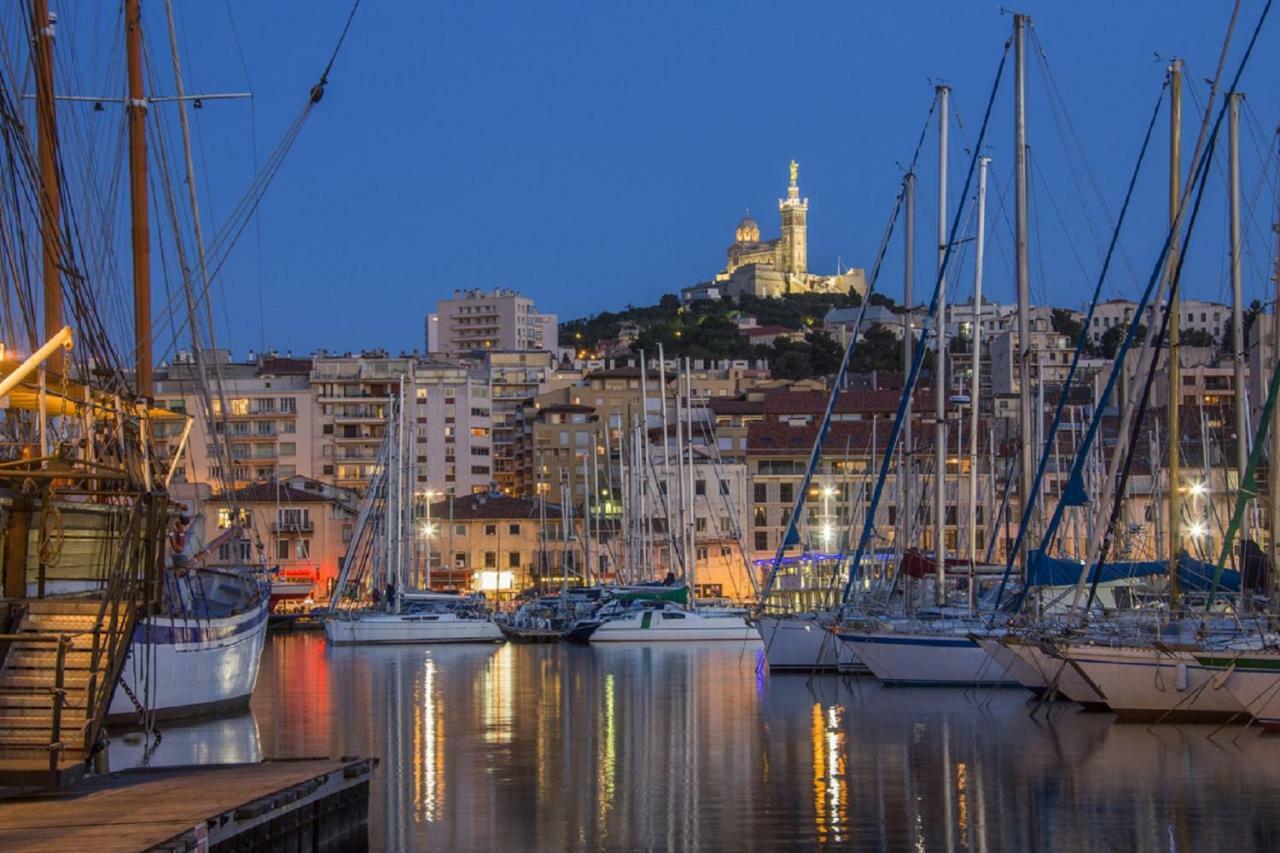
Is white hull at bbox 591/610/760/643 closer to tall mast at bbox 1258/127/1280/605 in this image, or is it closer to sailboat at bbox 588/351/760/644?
sailboat at bbox 588/351/760/644

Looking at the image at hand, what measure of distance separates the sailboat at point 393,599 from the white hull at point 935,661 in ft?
128

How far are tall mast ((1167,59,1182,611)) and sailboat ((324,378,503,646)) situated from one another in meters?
48.9

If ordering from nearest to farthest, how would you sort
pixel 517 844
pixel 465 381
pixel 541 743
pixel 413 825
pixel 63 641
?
pixel 63 641 < pixel 517 844 < pixel 413 825 < pixel 541 743 < pixel 465 381

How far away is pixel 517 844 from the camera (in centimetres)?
2362

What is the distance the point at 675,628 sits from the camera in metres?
80.5

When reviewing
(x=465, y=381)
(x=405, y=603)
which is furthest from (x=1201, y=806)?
(x=465, y=381)

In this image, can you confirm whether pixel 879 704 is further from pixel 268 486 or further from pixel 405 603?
pixel 268 486

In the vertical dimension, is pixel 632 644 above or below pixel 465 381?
below

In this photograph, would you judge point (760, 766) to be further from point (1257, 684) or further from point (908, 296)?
point (908, 296)

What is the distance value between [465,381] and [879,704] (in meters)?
117

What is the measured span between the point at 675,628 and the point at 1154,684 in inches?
1775

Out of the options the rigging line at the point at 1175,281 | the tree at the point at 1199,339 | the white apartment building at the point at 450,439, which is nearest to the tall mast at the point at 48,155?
the rigging line at the point at 1175,281

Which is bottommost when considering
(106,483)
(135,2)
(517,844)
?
(517,844)

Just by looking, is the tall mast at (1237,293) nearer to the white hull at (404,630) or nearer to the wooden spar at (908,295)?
the wooden spar at (908,295)
